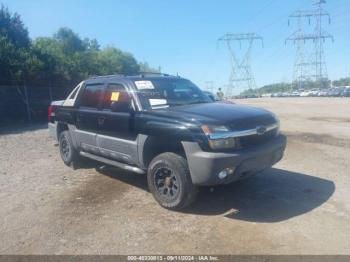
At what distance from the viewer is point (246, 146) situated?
421 centimetres

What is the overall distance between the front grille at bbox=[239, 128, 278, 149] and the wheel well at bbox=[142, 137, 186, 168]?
82cm

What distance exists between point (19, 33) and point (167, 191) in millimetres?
18486

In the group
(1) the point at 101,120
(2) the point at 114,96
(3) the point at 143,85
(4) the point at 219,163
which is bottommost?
(4) the point at 219,163

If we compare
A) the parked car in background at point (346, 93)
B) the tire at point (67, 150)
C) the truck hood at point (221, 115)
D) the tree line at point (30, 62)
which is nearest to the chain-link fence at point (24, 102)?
the tree line at point (30, 62)

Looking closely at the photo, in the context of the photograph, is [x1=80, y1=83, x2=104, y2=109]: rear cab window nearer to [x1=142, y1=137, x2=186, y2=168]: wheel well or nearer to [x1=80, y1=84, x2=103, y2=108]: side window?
[x1=80, y1=84, x2=103, y2=108]: side window

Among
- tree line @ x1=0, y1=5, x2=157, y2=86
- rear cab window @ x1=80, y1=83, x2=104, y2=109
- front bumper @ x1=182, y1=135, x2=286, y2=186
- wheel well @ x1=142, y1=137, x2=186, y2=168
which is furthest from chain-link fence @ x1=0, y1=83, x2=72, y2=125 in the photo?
front bumper @ x1=182, y1=135, x2=286, y2=186

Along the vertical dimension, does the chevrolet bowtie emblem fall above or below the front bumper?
above

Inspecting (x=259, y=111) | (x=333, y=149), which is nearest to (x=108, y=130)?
(x=259, y=111)

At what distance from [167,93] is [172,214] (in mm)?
1977

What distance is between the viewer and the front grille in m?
4.18

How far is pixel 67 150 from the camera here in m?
6.84

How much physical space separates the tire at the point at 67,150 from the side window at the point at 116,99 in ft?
5.05

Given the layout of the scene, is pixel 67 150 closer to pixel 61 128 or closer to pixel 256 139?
pixel 61 128

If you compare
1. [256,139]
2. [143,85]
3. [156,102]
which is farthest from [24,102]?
[256,139]
